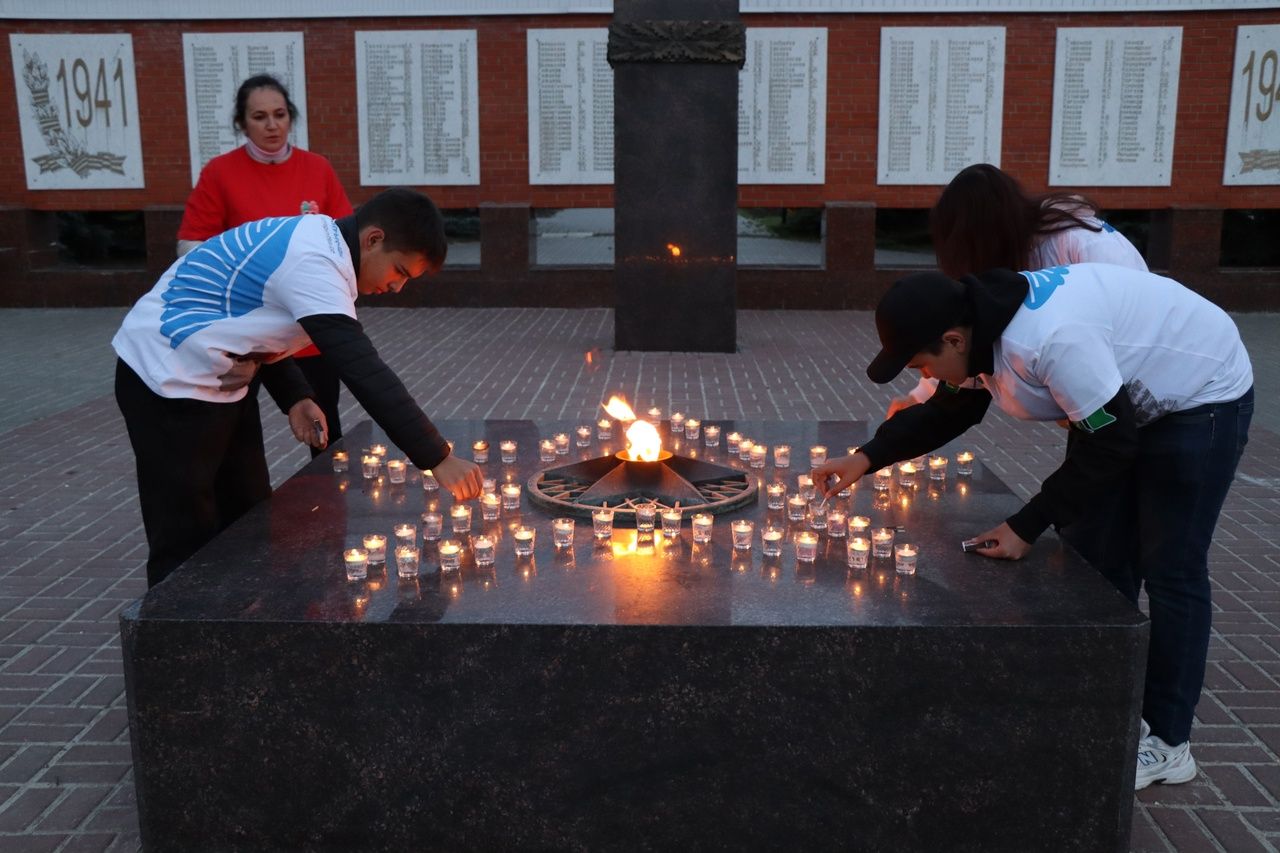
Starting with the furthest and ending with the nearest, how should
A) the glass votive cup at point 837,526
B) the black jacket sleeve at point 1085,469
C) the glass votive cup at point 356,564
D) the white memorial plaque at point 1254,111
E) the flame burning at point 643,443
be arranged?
the white memorial plaque at point 1254,111 → the flame burning at point 643,443 → the glass votive cup at point 837,526 → the glass votive cup at point 356,564 → the black jacket sleeve at point 1085,469

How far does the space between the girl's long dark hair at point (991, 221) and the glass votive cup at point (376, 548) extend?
1644mm

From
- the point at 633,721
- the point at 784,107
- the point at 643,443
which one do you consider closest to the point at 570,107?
the point at 784,107

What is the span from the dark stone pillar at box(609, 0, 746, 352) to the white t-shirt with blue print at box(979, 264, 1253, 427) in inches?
278

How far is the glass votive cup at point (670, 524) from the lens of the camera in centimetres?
330

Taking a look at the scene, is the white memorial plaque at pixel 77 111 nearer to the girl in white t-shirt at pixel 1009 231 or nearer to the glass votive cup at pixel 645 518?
the glass votive cup at pixel 645 518

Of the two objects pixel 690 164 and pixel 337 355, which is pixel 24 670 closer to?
pixel 337 355

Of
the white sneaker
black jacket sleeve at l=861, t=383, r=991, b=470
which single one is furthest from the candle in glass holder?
the white sneaker

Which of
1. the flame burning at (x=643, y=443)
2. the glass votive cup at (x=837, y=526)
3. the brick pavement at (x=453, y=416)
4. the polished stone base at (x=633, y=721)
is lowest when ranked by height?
the brick pavement at (x=453, y=416)

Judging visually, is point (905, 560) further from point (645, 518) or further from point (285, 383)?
point (285, 383)

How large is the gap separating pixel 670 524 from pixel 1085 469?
104 cm

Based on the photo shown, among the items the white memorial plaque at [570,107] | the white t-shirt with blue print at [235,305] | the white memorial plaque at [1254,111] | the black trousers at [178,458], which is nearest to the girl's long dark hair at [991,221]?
the white t-shirt with blue print at [235,305]

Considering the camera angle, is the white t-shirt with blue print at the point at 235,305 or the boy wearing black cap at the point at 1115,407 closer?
the boy wearing black cap at the point at 1115,407

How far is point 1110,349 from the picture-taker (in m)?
2.80

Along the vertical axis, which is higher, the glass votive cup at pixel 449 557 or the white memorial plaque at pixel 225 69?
the white memorial plaque at pixel 225 69
